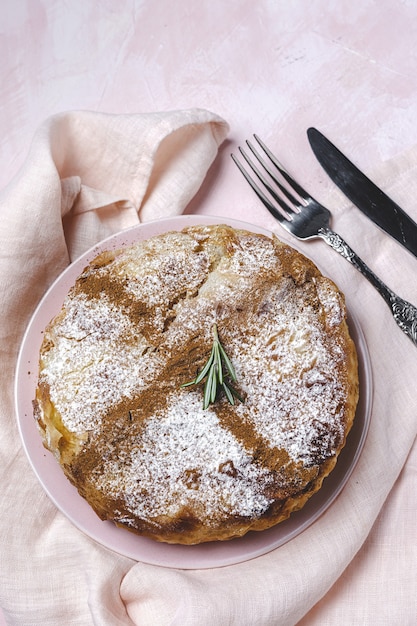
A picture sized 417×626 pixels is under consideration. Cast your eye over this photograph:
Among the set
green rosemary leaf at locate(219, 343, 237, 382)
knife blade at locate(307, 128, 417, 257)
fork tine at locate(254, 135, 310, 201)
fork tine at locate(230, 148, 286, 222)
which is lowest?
green rosemary leaf at locate(219, 343, 237, 382)

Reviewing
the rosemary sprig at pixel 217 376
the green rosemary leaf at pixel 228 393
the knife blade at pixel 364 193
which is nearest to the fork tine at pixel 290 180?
the knife blade at pixel 364 193

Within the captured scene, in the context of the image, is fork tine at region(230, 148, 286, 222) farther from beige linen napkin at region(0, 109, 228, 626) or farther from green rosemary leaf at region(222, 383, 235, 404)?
green rosemary leaf at region(222, 383, 235, 404)

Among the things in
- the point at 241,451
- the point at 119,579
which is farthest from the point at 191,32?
the point at 119,579

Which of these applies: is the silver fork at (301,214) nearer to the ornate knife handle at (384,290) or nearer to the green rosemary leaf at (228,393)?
the ornate knife handle at (384,290)

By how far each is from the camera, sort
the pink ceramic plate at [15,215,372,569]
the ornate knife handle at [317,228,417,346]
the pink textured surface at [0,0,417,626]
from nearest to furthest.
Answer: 1. the pink ceramic plate at [15,215,372,569]
2. the ornate knife handle at [317,228,417,346]
3. the pink textured surface at [0,0,417,626]

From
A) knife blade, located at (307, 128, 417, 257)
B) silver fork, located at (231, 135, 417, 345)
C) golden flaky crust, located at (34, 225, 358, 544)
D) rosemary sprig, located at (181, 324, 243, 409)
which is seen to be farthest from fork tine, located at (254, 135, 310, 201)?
rosemary sprig, located at (181, 324, 243, 409)

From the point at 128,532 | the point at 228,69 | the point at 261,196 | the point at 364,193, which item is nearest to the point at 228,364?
the point at 128,532

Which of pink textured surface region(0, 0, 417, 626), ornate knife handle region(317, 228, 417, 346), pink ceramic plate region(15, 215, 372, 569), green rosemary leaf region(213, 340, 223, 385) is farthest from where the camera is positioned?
pink textured surface region(0, 0, 417, 626)
